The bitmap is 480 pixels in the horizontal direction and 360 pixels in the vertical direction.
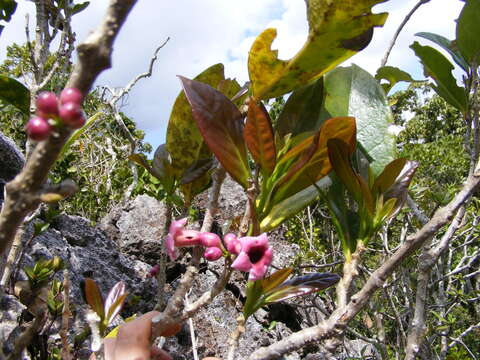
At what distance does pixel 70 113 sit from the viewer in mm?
329

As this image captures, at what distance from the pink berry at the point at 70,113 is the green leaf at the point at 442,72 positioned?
3.21 feet

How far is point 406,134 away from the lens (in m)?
13.1

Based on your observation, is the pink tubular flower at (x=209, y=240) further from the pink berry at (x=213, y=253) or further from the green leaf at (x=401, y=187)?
the green leaf at (x=401, y=187)

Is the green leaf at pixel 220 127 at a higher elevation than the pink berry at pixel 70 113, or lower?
higher

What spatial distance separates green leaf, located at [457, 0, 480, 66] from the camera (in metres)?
0.93

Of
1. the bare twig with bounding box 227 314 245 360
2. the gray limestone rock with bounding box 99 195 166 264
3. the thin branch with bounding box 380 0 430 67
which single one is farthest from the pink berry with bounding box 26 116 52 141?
the gray limestone rock with bounding box 99 195 166 264

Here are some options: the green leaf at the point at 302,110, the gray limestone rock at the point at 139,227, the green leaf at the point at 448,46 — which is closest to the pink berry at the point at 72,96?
the green leaf at the point at 302,110

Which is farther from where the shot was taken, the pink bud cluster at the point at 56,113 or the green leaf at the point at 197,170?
the green leaf at the point at 197,170

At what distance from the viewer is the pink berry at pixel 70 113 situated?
329 millimetres

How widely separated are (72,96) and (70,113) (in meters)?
0.02

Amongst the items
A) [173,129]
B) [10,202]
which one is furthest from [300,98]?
[10,202]

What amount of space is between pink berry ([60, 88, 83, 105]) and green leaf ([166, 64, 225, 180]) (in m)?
0.57

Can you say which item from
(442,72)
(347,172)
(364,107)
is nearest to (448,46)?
(442,72)

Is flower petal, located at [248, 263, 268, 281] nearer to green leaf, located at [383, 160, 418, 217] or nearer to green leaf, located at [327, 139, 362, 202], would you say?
green leaf, located at [327, 139, 362, 202]
